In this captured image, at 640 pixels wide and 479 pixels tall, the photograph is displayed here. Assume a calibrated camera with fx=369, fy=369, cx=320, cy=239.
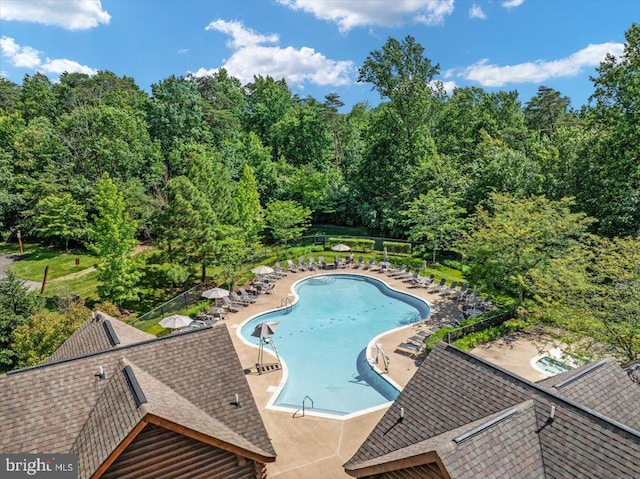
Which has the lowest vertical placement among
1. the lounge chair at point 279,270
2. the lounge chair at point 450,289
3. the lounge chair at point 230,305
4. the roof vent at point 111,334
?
the lounge chair at point 450,289

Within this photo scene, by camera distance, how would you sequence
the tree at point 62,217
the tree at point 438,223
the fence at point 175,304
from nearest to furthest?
1. the fence at point 175,304
2. the tree at point 438,223
3. the tree at point 62,217

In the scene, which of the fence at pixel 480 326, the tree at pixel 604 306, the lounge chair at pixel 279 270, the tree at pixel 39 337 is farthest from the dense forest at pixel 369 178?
the tree at pixel 39 337

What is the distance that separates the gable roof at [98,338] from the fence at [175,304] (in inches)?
272

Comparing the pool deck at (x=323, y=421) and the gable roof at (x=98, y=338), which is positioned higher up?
the gable roof at (x=98, y=338)

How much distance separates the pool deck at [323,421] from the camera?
36.8 ft

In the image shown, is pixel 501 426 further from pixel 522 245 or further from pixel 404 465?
pixel 522 245

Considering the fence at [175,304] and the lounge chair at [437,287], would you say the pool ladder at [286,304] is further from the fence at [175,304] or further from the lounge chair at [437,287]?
the lounge chair at [437,287]

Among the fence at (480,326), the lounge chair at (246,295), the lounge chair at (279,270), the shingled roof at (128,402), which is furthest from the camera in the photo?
the lounge chair at (279,270)

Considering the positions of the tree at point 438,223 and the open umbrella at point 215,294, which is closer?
the open umbrella at point 215,294

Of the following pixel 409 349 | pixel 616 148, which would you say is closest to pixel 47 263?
pixel 409 349

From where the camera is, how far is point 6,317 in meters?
16.6

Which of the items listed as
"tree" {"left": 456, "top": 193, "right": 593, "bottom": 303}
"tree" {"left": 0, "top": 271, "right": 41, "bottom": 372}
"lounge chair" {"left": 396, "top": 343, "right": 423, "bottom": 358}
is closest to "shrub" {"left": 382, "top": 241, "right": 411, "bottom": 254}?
"tree" {"left": 456, "top": 193, "right": 593, "bottom": 303}

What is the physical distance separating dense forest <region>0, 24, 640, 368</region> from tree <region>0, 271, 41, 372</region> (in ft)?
15.2

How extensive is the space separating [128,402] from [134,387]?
1.04 feet
